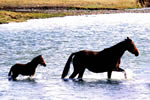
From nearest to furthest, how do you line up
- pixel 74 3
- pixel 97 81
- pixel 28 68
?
pixel 97 81 → pixel 28 68 → pixel 74 3

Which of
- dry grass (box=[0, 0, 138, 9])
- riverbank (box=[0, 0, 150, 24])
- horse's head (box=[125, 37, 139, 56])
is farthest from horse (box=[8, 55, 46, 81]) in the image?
dry grass (box=[0, 0, 138, 9])

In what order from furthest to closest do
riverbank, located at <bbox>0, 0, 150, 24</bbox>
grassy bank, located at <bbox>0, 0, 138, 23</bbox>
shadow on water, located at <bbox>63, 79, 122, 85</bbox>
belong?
grassy bank, located at <bbox>0, 0, 138, 23</bbox> → riverbank, located at <bbox>0, 0, 150, 24</bbox> → shadow on water, located at <bbox>63, 79, 122, 85</bbox>

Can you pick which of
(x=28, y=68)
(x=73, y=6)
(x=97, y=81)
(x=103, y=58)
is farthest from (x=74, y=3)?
(x=103, y=58)

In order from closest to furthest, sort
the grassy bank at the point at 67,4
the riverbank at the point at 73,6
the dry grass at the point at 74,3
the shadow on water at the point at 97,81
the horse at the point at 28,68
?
1. the shadow on water at the point at 97,81
2. the horse at the point at 28,68
3. the riverbank at the point at 73,6
4. the grassy bank at the point at 67,4
5. the dry grass at the point at 74,3

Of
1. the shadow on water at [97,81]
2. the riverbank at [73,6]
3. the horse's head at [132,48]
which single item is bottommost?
the riverbank at [73,6]

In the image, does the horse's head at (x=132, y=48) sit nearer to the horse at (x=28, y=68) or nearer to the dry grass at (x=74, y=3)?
the horse at (x=28, y=68)

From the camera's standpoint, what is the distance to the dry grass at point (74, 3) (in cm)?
11206

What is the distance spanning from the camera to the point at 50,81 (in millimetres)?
18203

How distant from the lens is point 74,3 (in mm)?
119562

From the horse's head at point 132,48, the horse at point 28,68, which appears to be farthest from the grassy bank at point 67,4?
the horse's head at point 132,48

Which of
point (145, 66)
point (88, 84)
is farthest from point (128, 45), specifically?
point (145, 66)

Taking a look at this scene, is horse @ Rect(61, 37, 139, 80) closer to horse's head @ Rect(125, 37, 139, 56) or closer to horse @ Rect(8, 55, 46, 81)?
horse's head @ Rect(125, 37, 139, 56)

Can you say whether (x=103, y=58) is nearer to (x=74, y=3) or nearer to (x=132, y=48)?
(x=132, y=48)

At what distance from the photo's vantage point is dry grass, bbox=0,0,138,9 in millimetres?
112062
